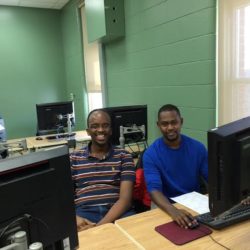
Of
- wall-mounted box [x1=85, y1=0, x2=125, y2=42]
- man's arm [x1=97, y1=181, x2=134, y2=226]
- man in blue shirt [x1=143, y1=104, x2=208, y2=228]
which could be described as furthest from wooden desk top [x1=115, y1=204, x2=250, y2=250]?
wall-mounted box [x1=85, y1=0, x2=125, y2=42]

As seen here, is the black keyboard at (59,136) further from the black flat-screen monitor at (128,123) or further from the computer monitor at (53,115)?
the black flat-screen monitor at (128,123)

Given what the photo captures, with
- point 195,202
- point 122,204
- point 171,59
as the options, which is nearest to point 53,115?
point 171,59

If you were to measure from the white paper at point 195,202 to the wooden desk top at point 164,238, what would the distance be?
173mm

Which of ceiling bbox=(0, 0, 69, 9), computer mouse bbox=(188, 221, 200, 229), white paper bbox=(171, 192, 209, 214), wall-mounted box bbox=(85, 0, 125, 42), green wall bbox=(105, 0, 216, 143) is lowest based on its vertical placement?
white paper bbox=(171, 192, 209, 214)

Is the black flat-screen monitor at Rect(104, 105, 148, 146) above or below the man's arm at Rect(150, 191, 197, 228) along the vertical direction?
above

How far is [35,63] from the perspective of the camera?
5852 millimetres

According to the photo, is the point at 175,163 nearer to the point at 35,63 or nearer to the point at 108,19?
the point at 108,19

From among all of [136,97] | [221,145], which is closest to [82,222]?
[221,145]

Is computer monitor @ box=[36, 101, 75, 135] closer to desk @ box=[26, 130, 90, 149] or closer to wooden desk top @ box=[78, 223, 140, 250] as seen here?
desk @ box=[26, 130, 90, 149]

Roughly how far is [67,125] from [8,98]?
243cm

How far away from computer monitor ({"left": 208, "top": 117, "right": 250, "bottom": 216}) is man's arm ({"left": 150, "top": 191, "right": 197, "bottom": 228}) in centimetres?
31

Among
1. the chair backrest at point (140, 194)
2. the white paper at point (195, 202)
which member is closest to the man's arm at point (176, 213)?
the white paper at point (195, 202)

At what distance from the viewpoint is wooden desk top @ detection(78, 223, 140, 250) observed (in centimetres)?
116

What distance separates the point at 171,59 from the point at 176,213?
1.98 m
